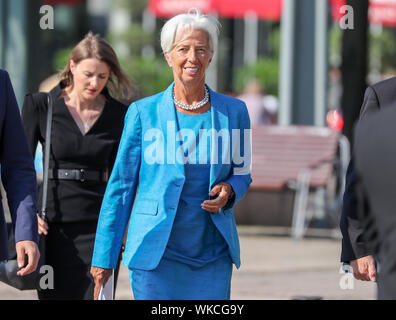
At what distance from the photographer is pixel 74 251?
520 centimetres

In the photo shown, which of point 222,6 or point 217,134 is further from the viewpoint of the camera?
point 222,6

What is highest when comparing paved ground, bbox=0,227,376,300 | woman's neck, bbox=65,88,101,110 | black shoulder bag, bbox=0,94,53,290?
woman's neck, bbox=65,88,101,110

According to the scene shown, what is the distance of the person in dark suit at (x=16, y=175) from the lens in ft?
11.9

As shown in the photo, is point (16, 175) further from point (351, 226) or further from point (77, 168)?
point (77, 168)

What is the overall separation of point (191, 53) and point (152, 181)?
548 millimetres

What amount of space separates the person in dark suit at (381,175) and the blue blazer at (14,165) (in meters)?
1.68

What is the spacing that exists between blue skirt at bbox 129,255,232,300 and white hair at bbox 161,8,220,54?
2.89 ft

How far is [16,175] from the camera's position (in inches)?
145

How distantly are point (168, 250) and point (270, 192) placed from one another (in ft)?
25.0

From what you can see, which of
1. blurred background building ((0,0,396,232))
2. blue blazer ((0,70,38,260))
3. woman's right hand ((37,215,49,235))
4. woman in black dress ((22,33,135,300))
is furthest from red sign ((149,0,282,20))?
blue blazer ((0,70,38,260))

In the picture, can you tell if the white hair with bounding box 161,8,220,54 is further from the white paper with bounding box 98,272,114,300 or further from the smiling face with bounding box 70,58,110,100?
the smiling face with bounding box 70,58,110,100

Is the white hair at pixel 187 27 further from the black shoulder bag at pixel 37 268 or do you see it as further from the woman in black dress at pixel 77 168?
the black shoulder bag at pixel 37 268

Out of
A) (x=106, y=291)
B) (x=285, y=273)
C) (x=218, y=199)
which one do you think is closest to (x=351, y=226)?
(x=218, y=199)

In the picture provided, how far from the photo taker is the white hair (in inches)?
163
